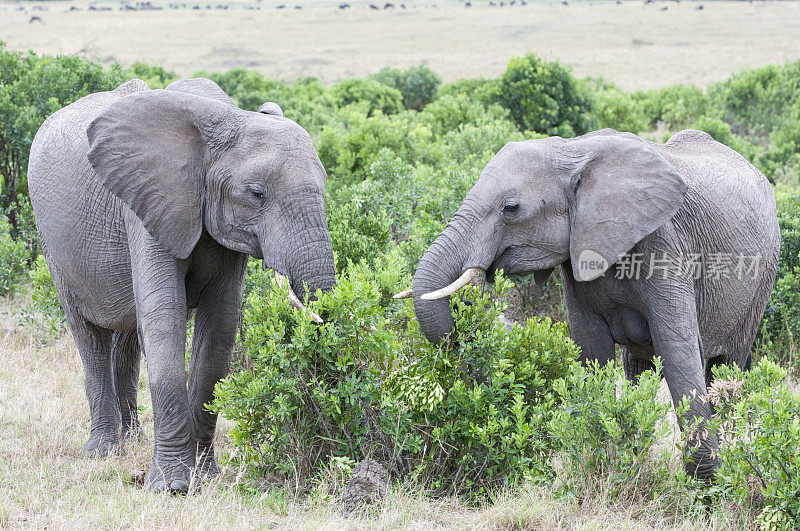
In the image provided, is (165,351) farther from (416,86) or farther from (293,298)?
(416,86)

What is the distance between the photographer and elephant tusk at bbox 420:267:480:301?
5059mm

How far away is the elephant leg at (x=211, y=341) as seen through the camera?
19.3 feet

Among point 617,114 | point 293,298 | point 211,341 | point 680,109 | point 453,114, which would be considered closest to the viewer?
point 293,298

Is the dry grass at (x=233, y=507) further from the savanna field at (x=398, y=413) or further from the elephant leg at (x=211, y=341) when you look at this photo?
the elephant leg at (x=211, y=341)

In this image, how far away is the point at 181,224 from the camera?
5289 mm

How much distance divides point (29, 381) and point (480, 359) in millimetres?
4227

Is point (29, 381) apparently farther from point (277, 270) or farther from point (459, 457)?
point (459, 457)

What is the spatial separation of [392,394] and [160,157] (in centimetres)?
191

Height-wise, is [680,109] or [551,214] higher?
[551,214]

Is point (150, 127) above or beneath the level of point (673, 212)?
above

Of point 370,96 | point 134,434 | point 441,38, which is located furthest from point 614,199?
point 441,38

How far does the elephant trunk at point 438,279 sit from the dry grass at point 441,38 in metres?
39.5

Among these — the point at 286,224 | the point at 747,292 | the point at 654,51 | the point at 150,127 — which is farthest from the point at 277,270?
the point at 654,51

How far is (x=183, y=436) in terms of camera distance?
5488mm
